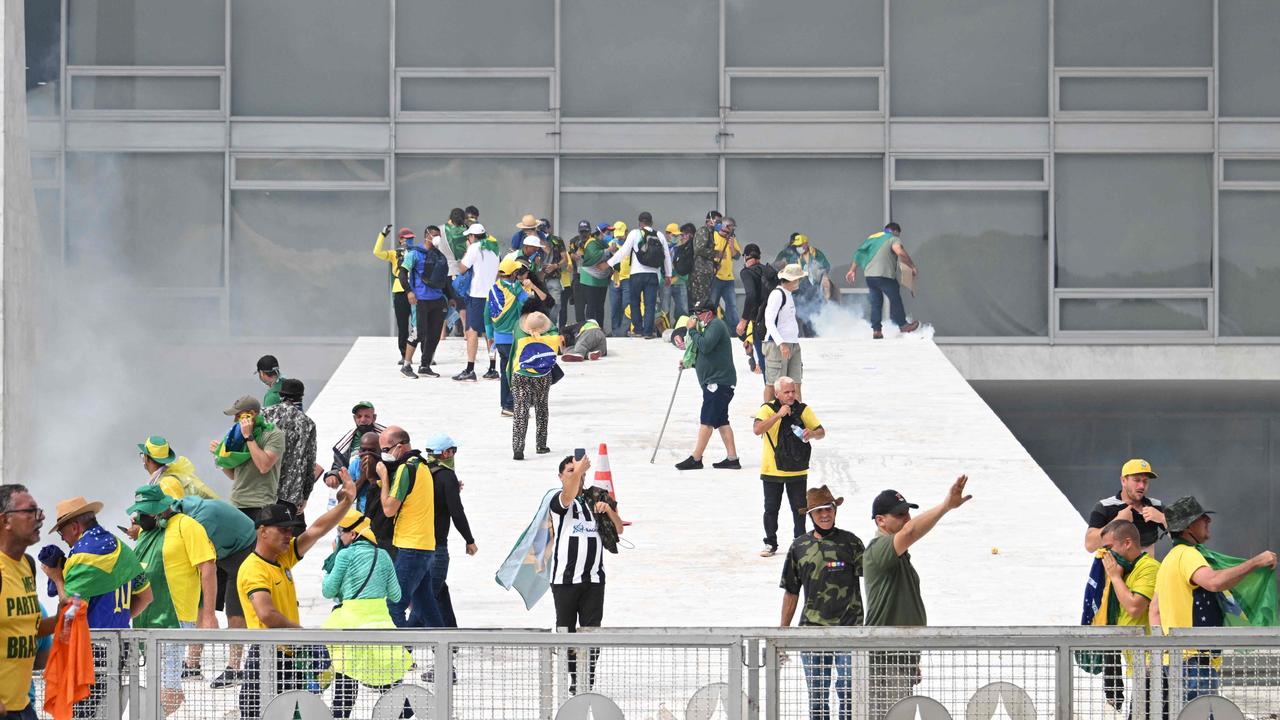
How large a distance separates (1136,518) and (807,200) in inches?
589

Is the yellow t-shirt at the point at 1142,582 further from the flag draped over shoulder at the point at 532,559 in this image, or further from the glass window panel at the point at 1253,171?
the glass window panel at the point at 1253,171

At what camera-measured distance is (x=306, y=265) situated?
24.7 m

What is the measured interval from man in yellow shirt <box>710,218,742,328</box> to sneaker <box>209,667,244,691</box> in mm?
14300

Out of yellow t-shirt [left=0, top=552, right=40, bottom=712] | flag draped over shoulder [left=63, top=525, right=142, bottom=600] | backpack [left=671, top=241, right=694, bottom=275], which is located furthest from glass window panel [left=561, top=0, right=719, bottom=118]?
yellow t-shirt [left=0, top=552, right=40, bottom=712]

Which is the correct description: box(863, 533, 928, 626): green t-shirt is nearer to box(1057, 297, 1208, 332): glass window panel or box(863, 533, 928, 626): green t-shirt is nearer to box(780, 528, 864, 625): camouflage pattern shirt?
box(780, 528, 864, 625): camouflage pattern shirt

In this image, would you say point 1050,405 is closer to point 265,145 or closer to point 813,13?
point 813,13

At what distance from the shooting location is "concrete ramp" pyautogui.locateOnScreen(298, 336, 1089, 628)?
486 inches

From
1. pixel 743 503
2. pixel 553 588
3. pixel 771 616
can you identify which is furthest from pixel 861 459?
pixel 553 588

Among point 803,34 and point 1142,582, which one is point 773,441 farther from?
point 803,34

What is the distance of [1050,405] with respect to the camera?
25531mm

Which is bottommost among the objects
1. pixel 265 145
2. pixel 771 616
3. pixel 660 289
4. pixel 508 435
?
pixel 771 616

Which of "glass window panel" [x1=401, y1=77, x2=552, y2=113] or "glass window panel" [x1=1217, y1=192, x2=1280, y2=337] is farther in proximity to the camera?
"glass window panel" [x1=401, y1=77, x2=552, y2=113]

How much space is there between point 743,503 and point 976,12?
39.8 ft

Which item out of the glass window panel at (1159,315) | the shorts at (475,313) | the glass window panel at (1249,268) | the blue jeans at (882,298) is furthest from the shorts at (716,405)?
the glass window panel at (1249,268)
